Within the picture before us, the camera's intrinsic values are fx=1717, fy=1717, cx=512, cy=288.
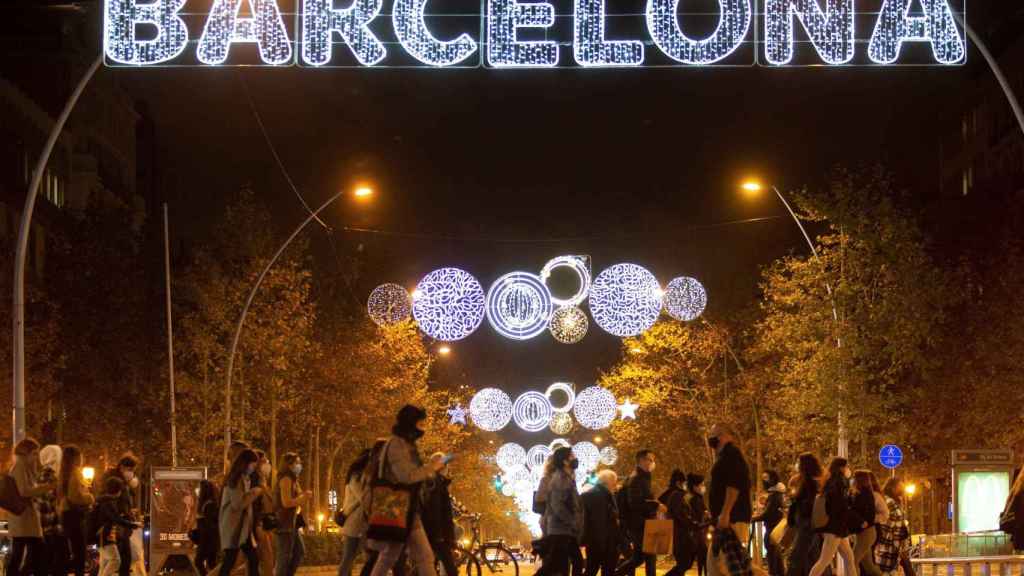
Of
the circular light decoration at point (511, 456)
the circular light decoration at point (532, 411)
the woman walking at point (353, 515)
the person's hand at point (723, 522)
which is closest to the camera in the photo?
the person's hand at point (723, 522)

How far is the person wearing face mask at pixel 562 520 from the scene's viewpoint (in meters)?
19.7

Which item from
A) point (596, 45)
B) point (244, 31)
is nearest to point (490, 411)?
point (244, 31)

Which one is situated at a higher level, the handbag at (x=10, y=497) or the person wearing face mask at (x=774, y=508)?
the handbag at (x=10, y=497)

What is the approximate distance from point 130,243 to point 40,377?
6558 millimetres

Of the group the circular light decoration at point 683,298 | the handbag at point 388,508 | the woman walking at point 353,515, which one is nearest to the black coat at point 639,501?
the woman walking at point 353,515

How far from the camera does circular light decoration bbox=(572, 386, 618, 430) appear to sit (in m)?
57.6

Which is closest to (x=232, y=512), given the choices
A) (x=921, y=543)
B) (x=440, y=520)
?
(x=440, y=520)

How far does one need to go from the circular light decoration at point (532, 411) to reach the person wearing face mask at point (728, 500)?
4004 centimetres

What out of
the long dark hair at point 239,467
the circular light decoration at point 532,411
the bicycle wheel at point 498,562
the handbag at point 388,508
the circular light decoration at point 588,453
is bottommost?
the bicycle wheel at point 498,562

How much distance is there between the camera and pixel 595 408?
58219 millimetres

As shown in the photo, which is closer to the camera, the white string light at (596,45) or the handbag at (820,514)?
the handbag at (820,514)

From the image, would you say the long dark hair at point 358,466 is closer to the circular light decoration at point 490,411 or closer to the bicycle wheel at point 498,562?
the bicycle wheel at point 498,562

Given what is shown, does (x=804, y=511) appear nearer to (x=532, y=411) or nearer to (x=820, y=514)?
(x=820, y=514)

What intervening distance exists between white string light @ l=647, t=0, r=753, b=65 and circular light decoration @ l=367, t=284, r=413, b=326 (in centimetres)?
2746
